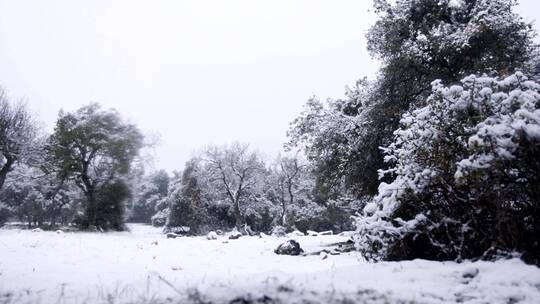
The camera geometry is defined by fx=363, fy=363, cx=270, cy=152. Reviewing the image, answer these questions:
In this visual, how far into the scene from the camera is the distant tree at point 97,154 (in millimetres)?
28203

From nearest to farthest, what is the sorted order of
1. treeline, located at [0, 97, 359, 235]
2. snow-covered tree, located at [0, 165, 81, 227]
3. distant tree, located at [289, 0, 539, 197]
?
distant tree, located at [289, 0, 539, 197], treeline, located at [0, 97, 359, 235], snow-covered tree, located at [0, 165, 81, 227]

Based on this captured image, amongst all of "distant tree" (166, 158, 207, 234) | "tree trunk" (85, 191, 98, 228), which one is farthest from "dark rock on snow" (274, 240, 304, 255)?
"distant tree" (166, 158, 207, 234)

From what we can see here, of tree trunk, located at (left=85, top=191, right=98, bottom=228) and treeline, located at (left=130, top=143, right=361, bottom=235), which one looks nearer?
tree trunk, located at (left=85, top=191, right=98, bottom=228)

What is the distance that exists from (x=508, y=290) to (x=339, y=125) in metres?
12.4

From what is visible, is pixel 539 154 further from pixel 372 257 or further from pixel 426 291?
pixel 372 257

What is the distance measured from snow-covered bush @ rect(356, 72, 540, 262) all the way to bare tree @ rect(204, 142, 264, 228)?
30.1 m

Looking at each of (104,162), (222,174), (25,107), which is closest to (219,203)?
(222,174)

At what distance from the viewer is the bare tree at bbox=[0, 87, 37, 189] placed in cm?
2120

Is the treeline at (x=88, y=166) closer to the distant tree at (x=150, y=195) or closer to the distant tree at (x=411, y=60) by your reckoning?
the distant tree at (x=411, y=60)

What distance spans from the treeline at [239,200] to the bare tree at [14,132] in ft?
44.8

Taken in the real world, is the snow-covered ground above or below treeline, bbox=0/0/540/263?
below

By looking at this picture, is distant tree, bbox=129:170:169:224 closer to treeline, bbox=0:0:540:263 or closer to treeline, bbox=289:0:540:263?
treeline, bbox=0:0:540:263

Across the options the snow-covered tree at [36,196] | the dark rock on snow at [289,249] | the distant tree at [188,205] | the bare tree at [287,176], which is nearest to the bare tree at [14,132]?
the snow-covered tree at [36,196]

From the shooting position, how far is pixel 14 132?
21.7m
